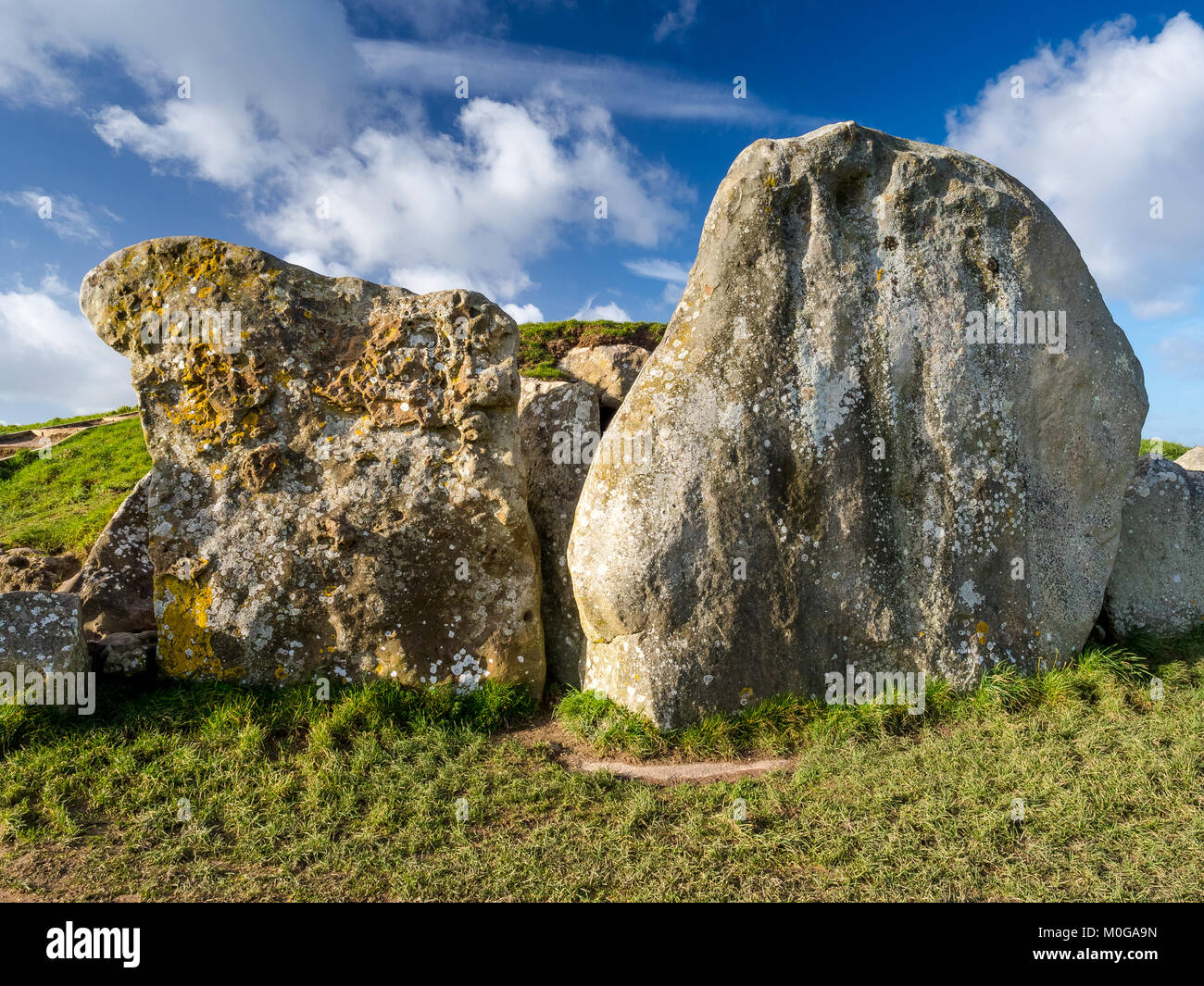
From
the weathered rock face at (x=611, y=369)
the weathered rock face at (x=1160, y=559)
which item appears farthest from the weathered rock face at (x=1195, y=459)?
the weathered rock face at (x=611, y=369)

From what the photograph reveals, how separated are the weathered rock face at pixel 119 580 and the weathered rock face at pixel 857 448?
203 inches

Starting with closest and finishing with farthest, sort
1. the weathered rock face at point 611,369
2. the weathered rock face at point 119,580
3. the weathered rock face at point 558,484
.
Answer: the weathered rock face at point 558,484
the weathered rock face at point 119,580
the weathered rock face at point 611,369

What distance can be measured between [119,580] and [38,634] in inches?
78.4

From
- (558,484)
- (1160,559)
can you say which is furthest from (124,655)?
(1160,559)

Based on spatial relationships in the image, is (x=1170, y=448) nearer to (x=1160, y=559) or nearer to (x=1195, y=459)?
(x=1195, y=459)

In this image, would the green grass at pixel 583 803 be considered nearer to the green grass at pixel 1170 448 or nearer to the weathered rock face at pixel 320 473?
the weathered rock face at pixel 320 473

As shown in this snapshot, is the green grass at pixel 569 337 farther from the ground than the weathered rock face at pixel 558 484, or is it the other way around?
the green grass at pixel 569 337

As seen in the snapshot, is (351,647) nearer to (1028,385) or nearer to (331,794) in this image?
(331,794)

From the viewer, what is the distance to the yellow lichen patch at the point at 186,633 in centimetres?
711

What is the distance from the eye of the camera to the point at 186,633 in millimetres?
7152

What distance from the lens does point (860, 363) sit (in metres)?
7.08

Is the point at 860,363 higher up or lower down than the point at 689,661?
higher up
